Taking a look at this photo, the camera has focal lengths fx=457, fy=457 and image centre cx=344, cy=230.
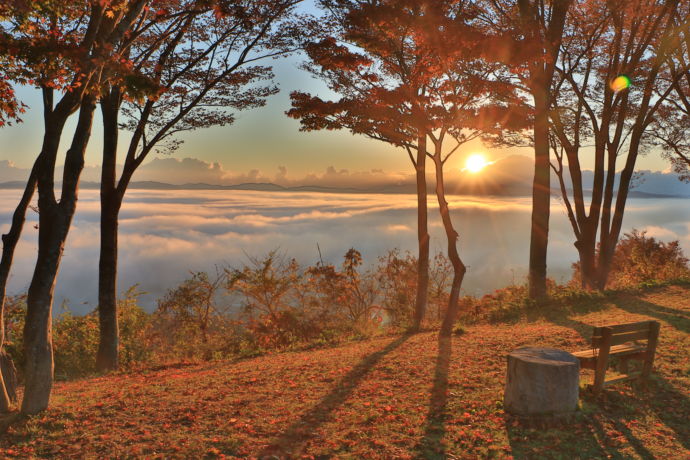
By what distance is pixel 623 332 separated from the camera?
6.04 metres

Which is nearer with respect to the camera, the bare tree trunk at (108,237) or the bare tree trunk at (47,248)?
the bare tree trunk at (47,248)

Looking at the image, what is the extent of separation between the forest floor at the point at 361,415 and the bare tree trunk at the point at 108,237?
1.89 m

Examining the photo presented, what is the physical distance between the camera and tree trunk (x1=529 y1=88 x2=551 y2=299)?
12.2 metres

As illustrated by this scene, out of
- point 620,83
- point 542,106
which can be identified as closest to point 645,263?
point 620,83

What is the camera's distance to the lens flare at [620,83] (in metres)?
13.8

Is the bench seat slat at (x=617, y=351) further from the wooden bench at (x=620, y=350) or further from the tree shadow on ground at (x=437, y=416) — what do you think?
the tree shadow on ground at (x=437, y=416)

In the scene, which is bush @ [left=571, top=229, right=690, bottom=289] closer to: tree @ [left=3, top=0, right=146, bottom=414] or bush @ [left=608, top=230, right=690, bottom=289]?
bush @ [left=608, top=230, right=690, bottom=289]

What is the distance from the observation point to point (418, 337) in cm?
1100

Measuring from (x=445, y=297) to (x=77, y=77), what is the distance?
50.6ft

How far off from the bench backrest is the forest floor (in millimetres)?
766

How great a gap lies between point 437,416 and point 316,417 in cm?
155

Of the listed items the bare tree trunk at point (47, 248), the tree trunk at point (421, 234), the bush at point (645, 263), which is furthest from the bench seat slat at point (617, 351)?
the bush at point (645, 263)

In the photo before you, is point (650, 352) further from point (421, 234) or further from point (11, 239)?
point (11, 239)

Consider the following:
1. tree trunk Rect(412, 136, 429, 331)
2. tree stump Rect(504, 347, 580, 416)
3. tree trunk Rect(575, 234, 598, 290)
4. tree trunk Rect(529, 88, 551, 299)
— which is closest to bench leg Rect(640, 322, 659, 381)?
tree stump Rect(504, 347, 580, 416)
